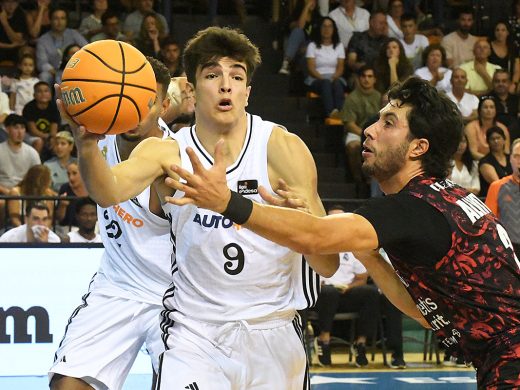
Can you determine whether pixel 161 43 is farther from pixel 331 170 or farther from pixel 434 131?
pixel 434 131

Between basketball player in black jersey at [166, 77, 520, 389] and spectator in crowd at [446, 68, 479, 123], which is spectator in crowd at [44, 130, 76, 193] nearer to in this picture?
spectator in crowd at [446, 68, 479, 123]

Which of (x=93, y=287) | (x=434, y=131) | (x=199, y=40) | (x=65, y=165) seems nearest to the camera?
(x=434, y=131)

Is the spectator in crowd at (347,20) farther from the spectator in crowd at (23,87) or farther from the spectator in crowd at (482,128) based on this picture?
the spectator in crowd at (23,87)

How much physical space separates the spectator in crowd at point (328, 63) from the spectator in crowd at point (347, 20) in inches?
21.3

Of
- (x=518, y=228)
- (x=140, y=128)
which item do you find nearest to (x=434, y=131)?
(x=140, y=128)

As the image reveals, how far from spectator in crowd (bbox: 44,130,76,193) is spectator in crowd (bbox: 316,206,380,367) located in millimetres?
2940

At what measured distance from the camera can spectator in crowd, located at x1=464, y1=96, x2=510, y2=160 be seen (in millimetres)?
12570

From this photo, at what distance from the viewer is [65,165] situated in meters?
11.1

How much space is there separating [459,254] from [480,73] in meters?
10.5

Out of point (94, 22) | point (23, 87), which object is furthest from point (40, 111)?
point (94, 22)

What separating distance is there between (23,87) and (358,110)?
4021mm

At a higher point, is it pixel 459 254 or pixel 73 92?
pixel 73 92

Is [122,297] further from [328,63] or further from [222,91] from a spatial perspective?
[328,63]

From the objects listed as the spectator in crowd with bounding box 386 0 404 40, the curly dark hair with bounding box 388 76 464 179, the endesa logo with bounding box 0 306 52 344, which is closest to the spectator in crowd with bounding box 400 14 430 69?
the spectator in crowd with bounding box 386 0 404 40
